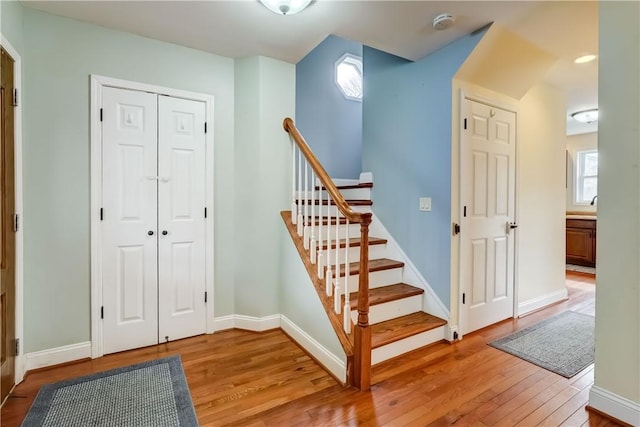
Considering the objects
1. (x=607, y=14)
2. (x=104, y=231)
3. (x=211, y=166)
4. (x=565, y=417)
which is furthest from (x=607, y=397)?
(x=104, y=231)

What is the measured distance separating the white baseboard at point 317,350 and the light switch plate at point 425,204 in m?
1.44

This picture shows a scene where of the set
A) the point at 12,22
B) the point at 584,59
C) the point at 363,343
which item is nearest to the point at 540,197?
the point at 584,59

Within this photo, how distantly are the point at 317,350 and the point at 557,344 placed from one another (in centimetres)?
195

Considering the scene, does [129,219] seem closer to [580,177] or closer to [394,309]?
[394,309]

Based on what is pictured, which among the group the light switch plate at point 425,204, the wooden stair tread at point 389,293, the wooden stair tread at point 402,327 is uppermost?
the light switch plate at point 425,204

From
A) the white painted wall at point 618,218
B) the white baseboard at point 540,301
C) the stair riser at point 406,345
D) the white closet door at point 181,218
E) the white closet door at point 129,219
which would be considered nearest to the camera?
the white painted wall at point 618,218

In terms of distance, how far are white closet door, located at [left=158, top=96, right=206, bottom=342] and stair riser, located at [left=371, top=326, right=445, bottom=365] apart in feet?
4.98

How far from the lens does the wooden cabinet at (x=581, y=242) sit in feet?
16.4

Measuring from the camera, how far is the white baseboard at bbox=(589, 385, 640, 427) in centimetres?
157

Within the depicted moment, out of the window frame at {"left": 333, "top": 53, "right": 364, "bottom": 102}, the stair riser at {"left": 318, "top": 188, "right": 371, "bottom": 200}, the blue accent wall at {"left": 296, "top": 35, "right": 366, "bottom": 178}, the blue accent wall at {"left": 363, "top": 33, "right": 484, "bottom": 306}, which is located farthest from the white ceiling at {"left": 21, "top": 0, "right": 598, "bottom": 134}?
the window frame at {"left": 333, "top": 53, "right": 364, "bottom": 102}

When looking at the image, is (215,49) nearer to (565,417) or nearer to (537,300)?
(565,417)

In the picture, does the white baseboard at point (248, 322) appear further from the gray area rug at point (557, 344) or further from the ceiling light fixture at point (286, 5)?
the ceiling light fixture at point (286, 5)

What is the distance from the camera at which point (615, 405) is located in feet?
5.34

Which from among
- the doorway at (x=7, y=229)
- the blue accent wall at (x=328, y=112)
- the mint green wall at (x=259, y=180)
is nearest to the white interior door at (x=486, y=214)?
the mint green wall at (x=259, y=180)
